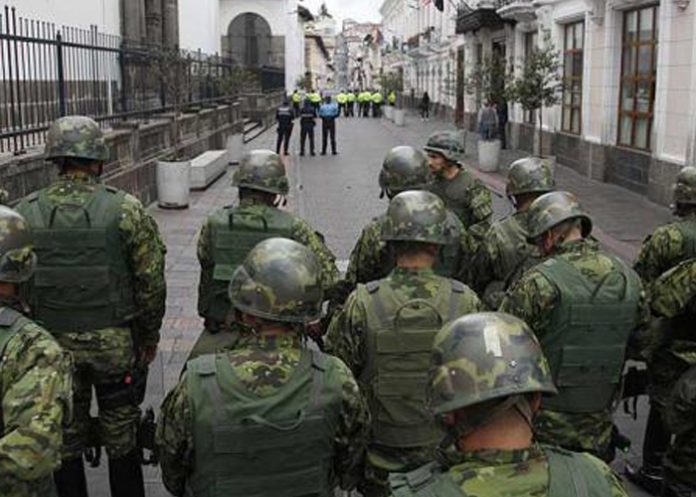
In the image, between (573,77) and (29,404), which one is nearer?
(29,404)

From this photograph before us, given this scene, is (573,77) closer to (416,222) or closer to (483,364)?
(416,222)

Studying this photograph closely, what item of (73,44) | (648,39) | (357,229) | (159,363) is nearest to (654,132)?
(648,39)

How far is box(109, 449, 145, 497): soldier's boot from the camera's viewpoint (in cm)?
472

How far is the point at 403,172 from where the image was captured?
5.71 m

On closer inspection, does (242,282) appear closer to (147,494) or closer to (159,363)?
(147,494)

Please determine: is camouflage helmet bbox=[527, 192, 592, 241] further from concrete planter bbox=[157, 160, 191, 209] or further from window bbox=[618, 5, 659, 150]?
window bbox=[618, 5, 659, 150]

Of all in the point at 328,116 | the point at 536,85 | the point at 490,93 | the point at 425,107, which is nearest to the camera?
the point at 536,85

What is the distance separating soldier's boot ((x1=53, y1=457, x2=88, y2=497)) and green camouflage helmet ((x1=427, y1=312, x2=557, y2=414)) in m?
2.97

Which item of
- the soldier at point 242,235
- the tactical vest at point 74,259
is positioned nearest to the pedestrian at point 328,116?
the soldier at point 242,235

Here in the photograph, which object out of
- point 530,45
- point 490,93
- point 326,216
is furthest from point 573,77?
point 326,216

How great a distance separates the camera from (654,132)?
1587cm

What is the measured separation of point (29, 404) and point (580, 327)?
227cm

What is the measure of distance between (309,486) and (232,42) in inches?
1993

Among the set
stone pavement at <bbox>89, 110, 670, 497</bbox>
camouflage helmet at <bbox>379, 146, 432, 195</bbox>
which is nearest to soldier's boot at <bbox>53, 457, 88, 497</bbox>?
stone pavement at <bbox>89, 110, 670, 497</bbox>
